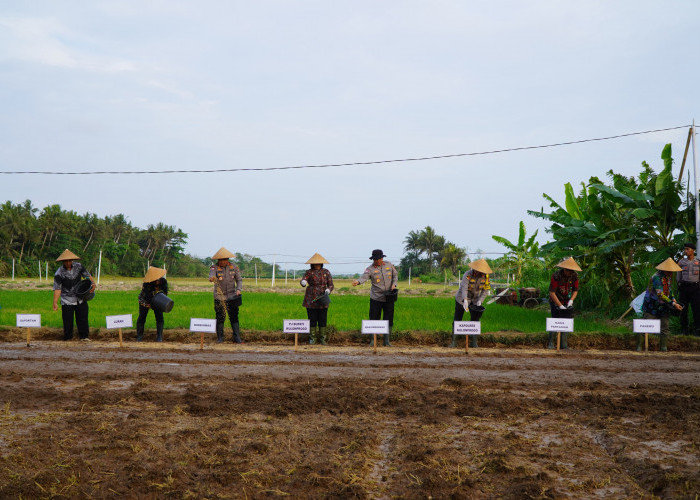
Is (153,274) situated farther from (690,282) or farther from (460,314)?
(690,282)

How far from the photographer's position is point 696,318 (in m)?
11.9

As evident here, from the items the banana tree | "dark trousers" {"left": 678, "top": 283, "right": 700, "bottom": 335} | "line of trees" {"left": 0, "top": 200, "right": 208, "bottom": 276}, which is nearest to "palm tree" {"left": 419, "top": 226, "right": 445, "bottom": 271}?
"line of trees" {"left": 0, "top": 200, "right": 208, "bottom": 276}

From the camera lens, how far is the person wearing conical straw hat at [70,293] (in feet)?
37.8

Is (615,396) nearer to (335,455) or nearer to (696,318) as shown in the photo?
(335,455)

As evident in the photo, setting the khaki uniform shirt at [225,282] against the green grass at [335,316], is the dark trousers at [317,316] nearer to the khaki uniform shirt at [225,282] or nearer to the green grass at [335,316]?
the green grass at [335,316]

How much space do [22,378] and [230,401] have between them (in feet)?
10.6

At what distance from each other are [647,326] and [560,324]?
1536 millimetres

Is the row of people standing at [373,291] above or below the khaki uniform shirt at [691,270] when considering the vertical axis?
below

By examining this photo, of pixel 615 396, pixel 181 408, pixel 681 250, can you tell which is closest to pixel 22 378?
pixel 181 408

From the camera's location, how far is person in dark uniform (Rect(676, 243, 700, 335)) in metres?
11.6

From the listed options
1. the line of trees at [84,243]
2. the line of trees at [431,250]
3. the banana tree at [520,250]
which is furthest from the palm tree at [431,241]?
the banana tree at [520,250]

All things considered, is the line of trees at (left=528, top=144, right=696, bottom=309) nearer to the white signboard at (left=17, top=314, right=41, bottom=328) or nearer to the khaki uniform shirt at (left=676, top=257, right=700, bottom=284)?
the khaki uniform shirt at (left=676, top=257, right=700, bottom=284)

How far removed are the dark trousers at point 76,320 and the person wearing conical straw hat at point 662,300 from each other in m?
10.5

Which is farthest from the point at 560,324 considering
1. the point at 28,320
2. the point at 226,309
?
the point at 28,320
